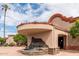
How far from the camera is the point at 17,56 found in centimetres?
779

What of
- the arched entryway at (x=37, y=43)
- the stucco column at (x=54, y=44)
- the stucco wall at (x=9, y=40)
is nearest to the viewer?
the stucco wall at (x=9, y=40)

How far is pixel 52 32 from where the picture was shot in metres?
7.87

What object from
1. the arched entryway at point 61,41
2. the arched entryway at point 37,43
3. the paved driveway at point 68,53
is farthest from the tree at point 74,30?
the arched entryway at point 37,43

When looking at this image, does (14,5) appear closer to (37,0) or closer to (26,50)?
(37,0)

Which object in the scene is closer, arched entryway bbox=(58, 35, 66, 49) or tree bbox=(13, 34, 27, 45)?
tree bbox=(13, 34, 27, 45)

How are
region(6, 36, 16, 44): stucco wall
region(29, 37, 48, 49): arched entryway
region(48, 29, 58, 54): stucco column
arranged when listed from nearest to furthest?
region(6, 36, 16, 44): stucco wall, region(48, 29, 58, 54): stucco column, region(29, 37, 48, 49): arched entryway

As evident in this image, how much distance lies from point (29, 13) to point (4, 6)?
68cm

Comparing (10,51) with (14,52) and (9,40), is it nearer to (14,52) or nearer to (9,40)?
(14,52)

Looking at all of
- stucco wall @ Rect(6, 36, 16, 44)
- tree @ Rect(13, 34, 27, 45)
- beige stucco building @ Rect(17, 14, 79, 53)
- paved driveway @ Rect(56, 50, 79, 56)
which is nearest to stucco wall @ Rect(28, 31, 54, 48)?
beige stucco building @ Rect(17, 14, 79, 53)

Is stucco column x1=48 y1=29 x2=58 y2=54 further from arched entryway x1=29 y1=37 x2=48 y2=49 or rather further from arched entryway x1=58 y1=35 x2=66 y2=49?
arched entryway x1=29 y1=37 x2=48 y2=49

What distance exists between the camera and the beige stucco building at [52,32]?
7.81 metres

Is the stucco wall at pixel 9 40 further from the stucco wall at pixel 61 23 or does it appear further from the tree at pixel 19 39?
the stucco wall at pixel 61 23

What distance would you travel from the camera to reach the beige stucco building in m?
7.81

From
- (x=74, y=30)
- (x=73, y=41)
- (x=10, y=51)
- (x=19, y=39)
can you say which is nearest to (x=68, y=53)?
(x=73, y=41)
